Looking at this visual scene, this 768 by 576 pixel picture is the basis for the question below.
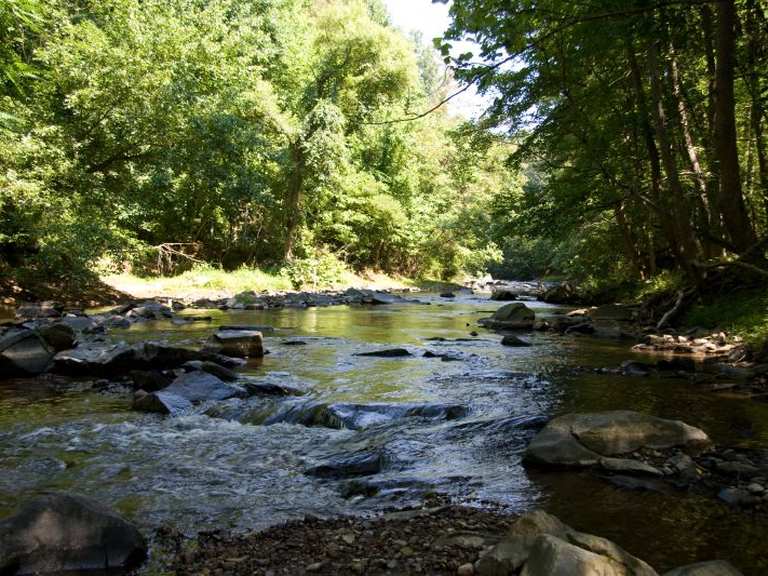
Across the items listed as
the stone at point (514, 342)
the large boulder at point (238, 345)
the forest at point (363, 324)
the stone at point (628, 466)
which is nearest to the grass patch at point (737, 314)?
the forest at point (363, 324)

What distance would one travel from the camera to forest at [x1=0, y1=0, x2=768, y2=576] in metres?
3.53

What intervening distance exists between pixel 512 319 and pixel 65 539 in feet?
45.1

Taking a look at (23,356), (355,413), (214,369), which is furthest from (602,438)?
(23,356)

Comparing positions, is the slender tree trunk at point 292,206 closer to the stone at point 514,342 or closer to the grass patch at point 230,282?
the grass patch at point 230,282

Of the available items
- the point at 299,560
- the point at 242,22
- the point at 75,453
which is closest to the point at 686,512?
the point at 299,560

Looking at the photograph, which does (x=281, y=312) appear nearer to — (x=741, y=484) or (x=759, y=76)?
(x=759, y=76)

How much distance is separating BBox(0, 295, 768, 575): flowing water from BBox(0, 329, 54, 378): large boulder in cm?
44

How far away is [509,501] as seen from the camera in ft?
13.3

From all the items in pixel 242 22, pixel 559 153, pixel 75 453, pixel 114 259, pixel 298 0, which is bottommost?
pixel 75 453

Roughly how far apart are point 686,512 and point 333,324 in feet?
42.2

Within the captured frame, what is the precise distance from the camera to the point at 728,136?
371 inches

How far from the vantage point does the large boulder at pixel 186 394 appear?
22.1 feet

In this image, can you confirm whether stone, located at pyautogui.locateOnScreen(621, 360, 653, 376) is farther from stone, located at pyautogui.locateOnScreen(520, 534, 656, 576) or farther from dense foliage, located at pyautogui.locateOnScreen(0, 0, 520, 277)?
stone, located at pyautogui.locateOnScreen(520, 534, 656, 576)

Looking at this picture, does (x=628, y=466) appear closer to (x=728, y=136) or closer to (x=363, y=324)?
(x=728, y=136)
